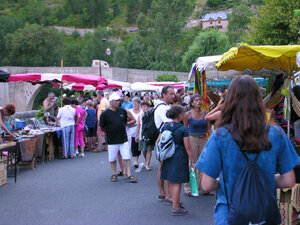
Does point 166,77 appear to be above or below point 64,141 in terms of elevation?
above

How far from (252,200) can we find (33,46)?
209ft

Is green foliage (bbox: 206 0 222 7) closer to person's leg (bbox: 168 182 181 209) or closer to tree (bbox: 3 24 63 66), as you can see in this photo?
tree (bbox: 3 24 63 66)

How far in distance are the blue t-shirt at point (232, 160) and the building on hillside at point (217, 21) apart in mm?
108090

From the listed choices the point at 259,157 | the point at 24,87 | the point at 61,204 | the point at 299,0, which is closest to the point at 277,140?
the point at 259,157

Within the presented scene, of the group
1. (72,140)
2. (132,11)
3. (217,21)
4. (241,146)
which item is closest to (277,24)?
(72,140)

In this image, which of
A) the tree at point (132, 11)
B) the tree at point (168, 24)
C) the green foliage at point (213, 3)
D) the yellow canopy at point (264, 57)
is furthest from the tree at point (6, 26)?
the green foliage at point (213, 3)

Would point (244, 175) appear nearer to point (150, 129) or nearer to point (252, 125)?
point (252, 125)

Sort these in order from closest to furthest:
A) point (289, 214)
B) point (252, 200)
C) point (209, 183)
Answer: point (252, 200), point (209, 183), point (289, 214)

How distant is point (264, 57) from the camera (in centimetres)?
558

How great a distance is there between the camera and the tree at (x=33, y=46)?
199ft

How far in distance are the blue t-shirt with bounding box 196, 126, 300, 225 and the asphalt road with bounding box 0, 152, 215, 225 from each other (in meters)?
2.63

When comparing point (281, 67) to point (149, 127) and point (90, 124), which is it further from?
point (90, 124)

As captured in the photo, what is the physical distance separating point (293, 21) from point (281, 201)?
1047 centimetres

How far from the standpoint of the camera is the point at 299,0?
43.4ft
